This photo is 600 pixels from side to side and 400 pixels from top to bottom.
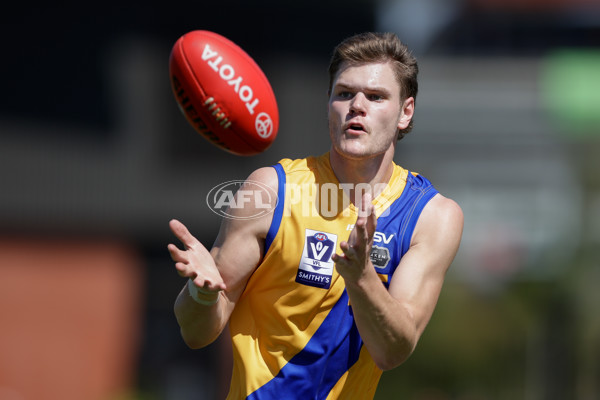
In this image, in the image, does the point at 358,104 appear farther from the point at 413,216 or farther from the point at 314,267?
the point at 314,267

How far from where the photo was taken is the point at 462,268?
1697 cm

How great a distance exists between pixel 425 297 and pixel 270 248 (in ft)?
2.70

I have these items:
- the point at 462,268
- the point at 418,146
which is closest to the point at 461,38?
the point at 418,146

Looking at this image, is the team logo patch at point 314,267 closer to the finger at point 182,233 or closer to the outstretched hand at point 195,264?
the outstretched hand at point 195,264

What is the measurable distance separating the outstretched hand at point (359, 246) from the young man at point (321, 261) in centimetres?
51

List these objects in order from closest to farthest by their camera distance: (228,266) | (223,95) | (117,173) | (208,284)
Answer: (208,284)
(228,266)
(223,95)
(117,173)

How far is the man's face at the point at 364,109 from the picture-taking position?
4.46 m

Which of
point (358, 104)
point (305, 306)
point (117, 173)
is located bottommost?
point (117, 173)

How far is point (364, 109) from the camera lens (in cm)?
445

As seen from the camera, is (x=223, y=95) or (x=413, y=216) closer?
(x=413, y=216)

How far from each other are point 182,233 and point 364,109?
3.74 ft

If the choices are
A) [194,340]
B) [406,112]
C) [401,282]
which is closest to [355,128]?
[406,112]

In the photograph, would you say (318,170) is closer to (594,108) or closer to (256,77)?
(256,77)

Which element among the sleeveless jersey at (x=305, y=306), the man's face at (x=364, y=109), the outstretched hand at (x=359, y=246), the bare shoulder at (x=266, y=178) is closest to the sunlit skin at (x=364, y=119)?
the man's face at (x=364, y=109)
